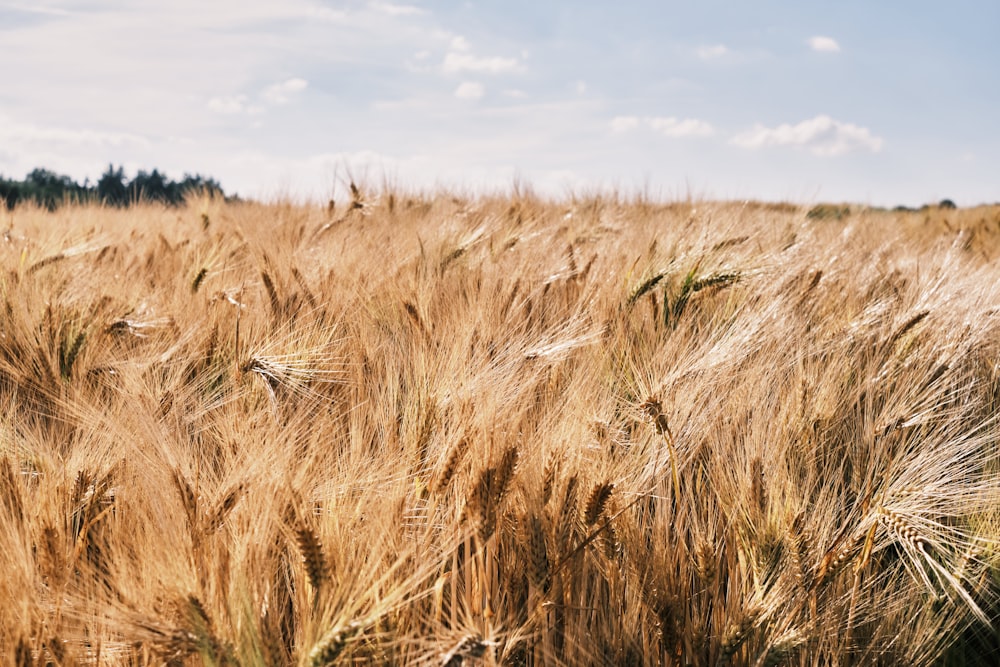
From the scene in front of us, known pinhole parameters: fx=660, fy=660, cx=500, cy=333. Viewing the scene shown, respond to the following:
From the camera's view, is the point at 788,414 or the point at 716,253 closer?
the point at 788,414

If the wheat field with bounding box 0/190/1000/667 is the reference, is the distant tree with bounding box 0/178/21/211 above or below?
above

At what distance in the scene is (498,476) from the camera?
1018mm

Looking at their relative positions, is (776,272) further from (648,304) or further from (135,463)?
(135,463)

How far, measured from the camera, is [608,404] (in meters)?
1.55

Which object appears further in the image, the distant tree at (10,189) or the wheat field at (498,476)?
the distant tree at (10,189)

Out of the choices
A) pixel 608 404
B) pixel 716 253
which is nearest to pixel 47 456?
pixel 608 404

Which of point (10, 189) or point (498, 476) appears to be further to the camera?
point (10, 189)

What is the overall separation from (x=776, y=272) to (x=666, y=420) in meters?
1.59

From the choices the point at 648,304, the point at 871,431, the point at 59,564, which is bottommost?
the point at 59,564

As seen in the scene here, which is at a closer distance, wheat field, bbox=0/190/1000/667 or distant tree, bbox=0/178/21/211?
wheat field, bbox=0/190/1000/667

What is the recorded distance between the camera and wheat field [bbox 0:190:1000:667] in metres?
0.94

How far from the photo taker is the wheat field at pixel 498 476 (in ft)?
3.10

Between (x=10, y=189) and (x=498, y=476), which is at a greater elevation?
(x=10, y=189)

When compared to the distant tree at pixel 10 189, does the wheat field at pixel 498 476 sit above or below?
below
